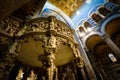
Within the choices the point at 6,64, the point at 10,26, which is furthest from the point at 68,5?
the point at 6,64

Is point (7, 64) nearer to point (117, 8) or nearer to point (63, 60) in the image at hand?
point (63, 60)

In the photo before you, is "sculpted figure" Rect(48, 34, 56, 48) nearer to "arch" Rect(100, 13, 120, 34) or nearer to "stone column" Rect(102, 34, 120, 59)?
"stone column" Rect(102, 34, 120, 59)

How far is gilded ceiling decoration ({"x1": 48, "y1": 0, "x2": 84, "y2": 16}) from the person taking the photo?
535 inches

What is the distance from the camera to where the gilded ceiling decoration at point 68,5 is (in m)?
13.6

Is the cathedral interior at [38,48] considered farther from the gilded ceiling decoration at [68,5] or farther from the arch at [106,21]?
the gilded ceiling decoration at [68,5]

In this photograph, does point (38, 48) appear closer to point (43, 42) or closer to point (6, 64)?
point (43, 42)

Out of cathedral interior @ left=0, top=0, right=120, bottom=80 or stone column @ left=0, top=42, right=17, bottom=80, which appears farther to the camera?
cathedral interior @ left=0, top=0, right=120, bottom=80

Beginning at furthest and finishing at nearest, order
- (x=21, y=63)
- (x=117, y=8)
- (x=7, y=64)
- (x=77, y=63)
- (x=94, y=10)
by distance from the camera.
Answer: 1. (x=94, y=10)
2. (x=117, y=8)
3. (x=21, y=63)
4. (x=77, y=63)
5. (x=7, y=64)

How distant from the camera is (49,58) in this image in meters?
5.34

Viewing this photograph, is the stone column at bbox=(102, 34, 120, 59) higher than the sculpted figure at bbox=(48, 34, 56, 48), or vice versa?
the stone column at bbox=(102, 34, 120, 59)

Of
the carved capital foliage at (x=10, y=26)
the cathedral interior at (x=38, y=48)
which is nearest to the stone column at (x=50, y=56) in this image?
the cathedral interior at (x=38, y=48)

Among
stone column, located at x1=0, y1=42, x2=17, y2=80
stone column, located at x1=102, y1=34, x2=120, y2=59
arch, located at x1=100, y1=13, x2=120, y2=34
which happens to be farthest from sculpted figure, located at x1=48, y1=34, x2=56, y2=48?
arch, located at x1=100, y1=13, x2=120, y2=34

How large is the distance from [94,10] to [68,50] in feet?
28.3

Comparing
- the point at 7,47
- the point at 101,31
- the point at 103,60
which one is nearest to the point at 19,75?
the point at 7,47
